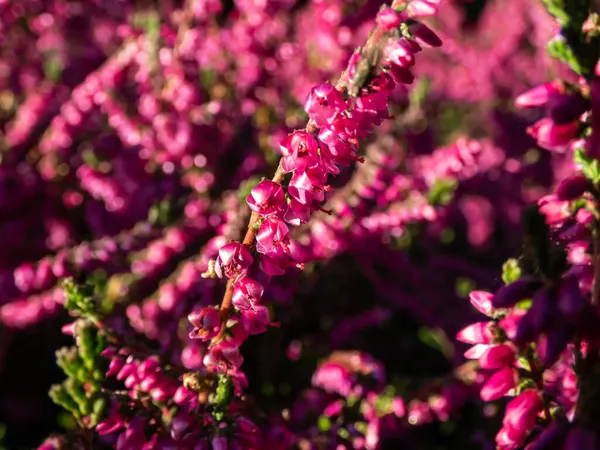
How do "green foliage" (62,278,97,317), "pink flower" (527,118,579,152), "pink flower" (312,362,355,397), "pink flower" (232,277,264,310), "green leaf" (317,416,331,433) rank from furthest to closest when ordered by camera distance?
"pink flower" (312,362,355,397)
"green leaf" (317,416,331,433)
"green foliage" (62,278,97,317)
"pink flower" (232,277,264,310)
"pink flower" (527,118,579,152)

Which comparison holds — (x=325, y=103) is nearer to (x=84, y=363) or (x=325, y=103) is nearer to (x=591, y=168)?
(x=591, y=168)

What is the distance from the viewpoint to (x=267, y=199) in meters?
0.70

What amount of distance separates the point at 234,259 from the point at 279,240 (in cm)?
6

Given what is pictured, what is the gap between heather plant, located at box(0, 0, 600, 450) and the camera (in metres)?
0.66

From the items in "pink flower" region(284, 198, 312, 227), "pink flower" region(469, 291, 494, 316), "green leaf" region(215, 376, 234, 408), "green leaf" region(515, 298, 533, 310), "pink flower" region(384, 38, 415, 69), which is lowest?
"green leaf" region(215, 376, 234, 408)

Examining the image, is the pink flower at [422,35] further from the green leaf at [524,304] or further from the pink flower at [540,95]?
the green leaf at [524,304]

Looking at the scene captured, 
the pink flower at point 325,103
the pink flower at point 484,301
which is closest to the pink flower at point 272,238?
the pink flower at point 325,103

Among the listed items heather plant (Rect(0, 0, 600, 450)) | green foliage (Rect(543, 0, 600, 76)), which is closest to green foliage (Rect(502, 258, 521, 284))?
heather plant (Rect(0, 0, 600, 450))

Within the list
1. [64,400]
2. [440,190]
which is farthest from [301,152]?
[440,190]

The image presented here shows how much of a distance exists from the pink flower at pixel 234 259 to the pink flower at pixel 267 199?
0.17 feet

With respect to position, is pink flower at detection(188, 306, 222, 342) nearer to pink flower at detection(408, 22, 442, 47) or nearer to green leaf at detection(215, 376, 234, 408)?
green leaf at detection(215, 376, 234, 408)

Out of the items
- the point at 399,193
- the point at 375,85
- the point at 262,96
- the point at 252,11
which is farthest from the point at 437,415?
the point at 252,11

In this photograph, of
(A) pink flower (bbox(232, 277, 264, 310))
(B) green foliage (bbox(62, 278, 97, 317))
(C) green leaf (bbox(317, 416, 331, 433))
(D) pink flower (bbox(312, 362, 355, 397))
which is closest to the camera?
(A) pink flower (bbox(232, 277, 264, 310))

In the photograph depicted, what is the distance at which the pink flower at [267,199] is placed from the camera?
0.69m
